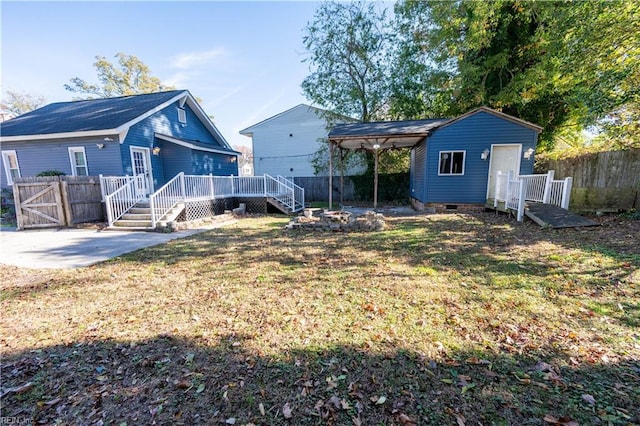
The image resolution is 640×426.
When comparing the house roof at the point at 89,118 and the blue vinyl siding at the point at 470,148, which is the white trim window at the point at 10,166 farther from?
the blue vinyl siding at the point at 470,148

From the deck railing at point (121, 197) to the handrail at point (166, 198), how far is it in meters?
1.17

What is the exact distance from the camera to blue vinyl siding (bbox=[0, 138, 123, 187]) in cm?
1032

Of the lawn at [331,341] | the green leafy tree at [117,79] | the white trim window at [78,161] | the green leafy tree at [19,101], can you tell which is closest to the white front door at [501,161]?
the lawn at [331,341]

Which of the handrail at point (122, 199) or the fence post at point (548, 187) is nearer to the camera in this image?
the fence post at point (548, 187)

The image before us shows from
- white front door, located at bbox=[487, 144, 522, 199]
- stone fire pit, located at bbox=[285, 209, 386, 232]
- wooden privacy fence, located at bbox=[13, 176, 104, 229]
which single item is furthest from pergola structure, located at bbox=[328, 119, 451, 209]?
wooden privacy fence, located at bbox=[13, 176, 104, 229]

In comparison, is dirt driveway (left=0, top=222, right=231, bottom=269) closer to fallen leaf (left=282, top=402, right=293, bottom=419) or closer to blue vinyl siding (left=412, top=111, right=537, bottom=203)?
fallen leaf (left=282, top=402, right=293, bottom=419)

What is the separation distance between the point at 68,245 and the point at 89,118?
26.7 ft

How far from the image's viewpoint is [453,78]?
46.9ft

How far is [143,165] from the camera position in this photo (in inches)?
456

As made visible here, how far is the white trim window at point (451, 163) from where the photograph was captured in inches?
422

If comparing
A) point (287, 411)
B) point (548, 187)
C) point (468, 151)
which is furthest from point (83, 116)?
point (548, 187)

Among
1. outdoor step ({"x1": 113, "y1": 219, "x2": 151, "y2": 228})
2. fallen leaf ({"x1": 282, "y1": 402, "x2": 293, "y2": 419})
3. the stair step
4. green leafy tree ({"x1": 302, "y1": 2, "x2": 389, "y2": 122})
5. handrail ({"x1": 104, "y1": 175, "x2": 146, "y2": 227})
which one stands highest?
green leafy tree ({"x1": 302, "y1": 2, "x2": 389, "y2": 122})

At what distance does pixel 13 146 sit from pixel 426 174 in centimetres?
1794

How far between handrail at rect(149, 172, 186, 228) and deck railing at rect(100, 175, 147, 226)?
1173 millimetres
